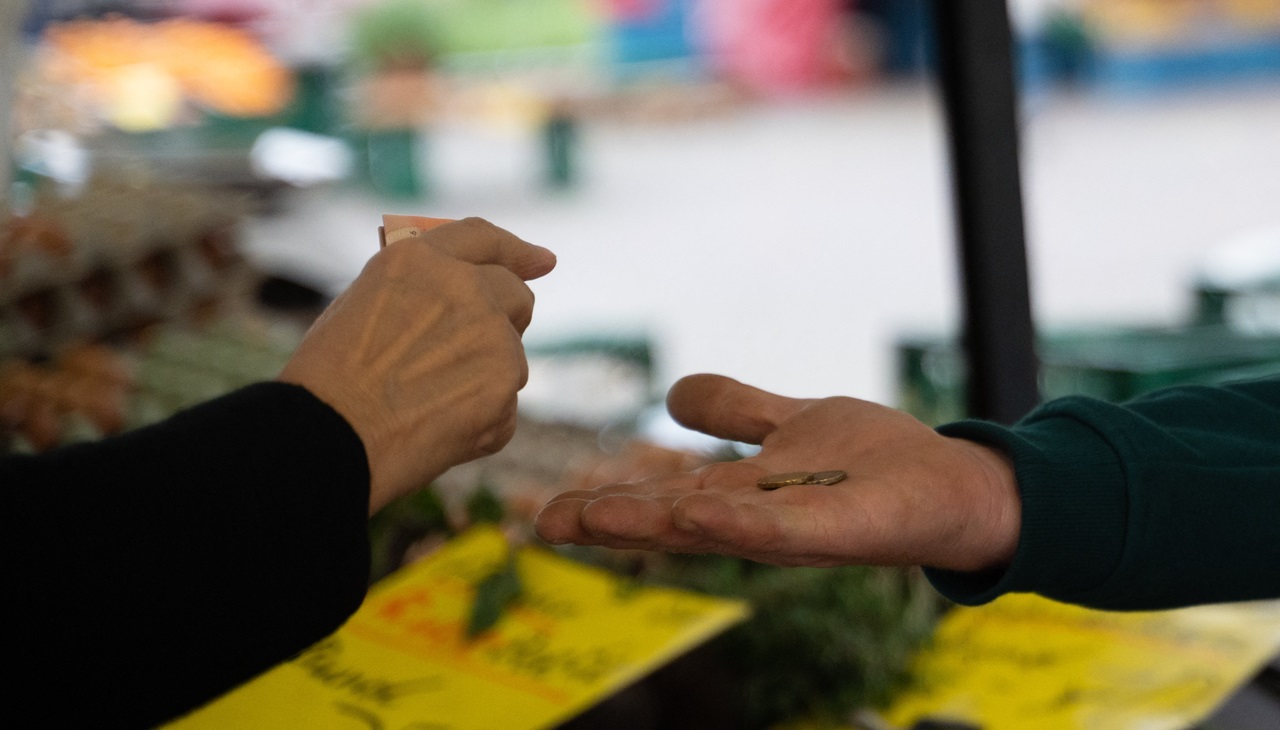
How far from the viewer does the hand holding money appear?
750 millimetres

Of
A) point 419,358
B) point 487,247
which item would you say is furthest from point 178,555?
→ point 487,247

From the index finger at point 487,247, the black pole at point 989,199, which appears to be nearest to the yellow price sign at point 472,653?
the index finger at point 487,247

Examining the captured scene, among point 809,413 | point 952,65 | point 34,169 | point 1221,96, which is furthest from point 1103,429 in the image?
point 1221,96

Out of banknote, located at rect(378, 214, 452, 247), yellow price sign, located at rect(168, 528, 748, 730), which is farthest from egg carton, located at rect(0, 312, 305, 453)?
banknote, located at rect(378, 214, 452, 247)

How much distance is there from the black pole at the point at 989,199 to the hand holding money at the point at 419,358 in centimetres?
87

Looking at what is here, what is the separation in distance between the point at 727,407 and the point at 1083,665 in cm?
59

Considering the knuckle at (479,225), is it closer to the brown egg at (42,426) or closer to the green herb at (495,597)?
the green herb at (495,597)

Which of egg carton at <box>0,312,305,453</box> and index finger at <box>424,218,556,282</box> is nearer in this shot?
index finger at <box>424,218,556,282</box>

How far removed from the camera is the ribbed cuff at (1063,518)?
93 cm

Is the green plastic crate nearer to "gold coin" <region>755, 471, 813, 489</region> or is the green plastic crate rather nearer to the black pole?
the black pole

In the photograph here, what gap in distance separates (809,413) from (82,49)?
9586 mm

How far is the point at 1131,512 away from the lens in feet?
3.09

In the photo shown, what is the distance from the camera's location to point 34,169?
322 centimetres

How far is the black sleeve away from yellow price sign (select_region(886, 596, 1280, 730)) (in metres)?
0.74
